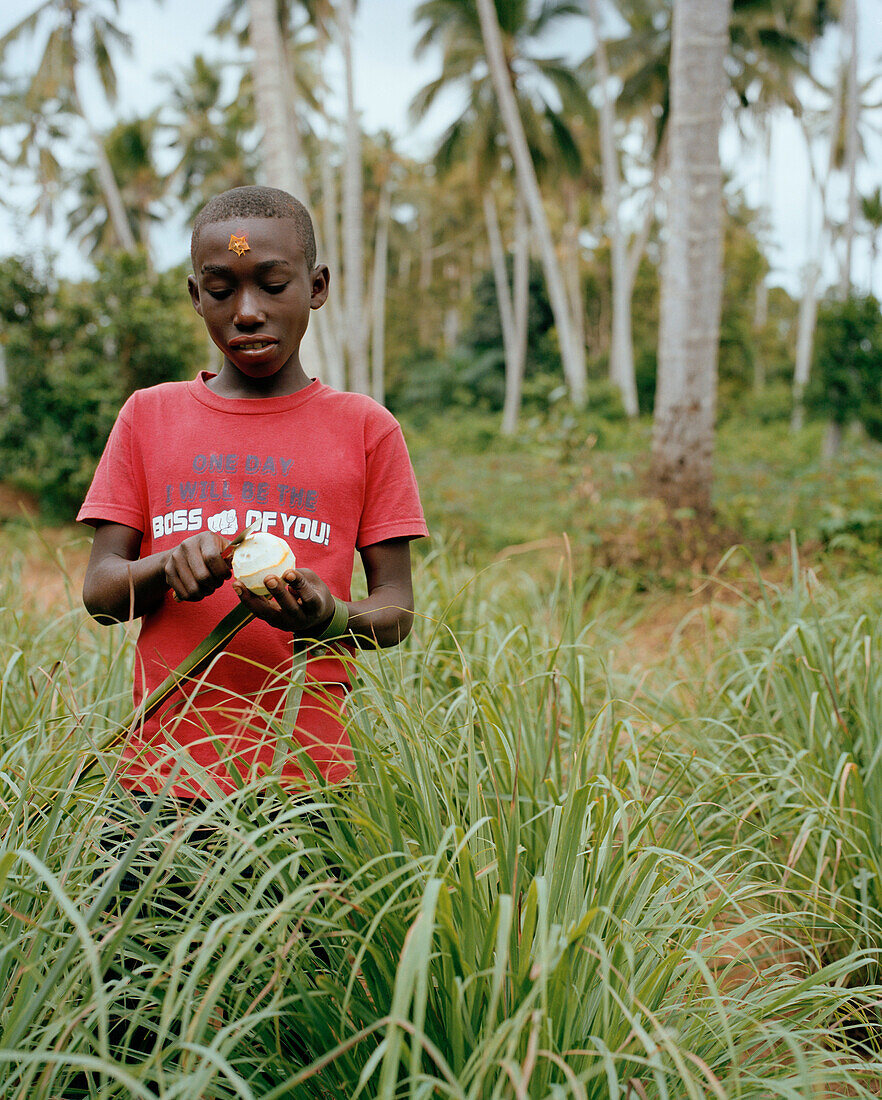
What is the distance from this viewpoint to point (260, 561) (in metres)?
1.14

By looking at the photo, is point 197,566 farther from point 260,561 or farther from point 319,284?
point 319,284

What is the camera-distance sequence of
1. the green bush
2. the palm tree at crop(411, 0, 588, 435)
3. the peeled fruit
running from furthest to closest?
1. the palm tree at crop(411, 0, 588, 435)
2. the green bush
3. the peeled fruit

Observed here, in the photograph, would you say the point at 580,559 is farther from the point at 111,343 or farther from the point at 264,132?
the point at 111,343

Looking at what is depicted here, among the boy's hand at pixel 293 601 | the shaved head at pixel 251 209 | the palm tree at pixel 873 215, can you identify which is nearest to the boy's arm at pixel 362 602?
the boy's hand at pixel 293 601

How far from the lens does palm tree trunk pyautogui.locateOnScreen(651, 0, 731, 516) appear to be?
5543mm

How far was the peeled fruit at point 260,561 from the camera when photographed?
114 centimetres

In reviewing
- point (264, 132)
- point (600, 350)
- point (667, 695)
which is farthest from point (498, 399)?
point (667, 695)

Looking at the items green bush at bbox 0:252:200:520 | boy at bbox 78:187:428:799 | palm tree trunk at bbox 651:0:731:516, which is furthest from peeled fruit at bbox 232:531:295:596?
green bush at bbox 0:252:200:520

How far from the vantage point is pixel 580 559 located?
18.0 ft

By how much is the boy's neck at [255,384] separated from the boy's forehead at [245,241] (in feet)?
0.64

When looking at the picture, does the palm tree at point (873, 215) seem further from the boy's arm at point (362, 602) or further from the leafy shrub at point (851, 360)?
the boy's arm at point (362, 602)

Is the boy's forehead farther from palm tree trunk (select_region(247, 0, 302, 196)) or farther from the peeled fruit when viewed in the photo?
palm tree trunk (select_region(247, 0, 302, 196))

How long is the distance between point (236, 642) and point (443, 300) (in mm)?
38413

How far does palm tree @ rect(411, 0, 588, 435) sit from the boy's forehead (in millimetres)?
20562
